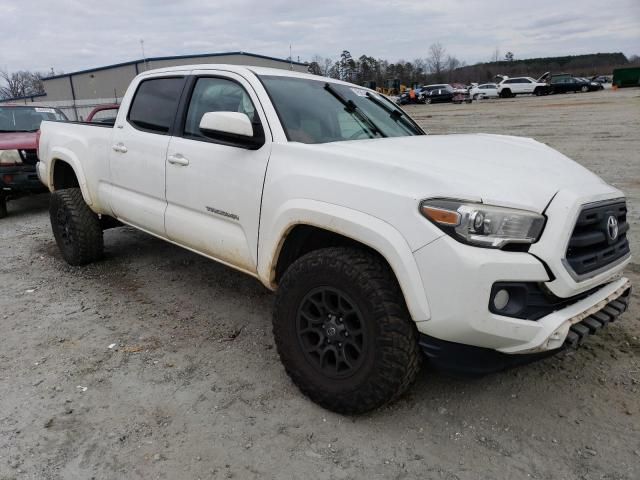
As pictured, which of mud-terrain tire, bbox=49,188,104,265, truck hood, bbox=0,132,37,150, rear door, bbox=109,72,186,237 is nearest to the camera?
rear door, bbox=109,72,186,237

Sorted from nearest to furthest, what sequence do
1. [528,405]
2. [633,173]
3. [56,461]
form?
[56,461] → [528,405] → [633,173]

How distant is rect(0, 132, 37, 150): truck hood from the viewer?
7.49m

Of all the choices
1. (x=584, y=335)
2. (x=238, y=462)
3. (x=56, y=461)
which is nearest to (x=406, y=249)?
(x=584, y=335)

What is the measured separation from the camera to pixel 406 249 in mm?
2260

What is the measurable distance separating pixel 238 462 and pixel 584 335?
171 centimetres

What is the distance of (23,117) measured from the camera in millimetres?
8820

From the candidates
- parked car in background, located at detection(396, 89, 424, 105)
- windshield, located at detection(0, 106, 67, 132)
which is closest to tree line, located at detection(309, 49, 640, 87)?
parked car in background, located at detection(396, 89, 424, 105)

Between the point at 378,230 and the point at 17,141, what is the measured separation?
733 centimetres

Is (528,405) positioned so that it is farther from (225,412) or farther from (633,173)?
(633,173)

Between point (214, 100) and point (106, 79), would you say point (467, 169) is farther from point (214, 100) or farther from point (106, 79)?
point (106, 79)

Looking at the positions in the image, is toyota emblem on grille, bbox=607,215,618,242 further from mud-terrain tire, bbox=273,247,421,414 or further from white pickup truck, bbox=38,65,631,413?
mud-terrain tire, bbox=273,247,421,414

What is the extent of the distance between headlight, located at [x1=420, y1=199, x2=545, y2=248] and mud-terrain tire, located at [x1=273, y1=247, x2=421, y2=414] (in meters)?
0.42

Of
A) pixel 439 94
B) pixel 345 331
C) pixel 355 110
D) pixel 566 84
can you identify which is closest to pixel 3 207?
pixel 355 110

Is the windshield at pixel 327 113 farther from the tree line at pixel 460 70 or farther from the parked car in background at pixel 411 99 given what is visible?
the tree line at pixel 460 70
